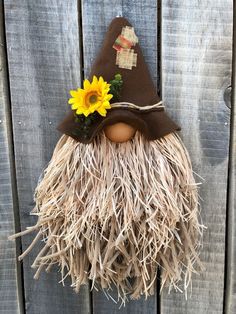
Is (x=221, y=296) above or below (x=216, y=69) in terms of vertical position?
below

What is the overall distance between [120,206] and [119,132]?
0.16 m

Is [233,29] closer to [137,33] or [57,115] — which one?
[137,33]

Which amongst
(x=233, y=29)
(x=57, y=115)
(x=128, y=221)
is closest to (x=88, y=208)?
(x=128, y=221)

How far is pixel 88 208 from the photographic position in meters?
0.96

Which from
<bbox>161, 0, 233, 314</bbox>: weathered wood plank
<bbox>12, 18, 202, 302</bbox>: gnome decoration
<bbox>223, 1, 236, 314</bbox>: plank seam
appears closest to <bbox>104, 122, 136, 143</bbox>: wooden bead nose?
<bbox>12, 18, 202, 302</bbox>: gnome decoration

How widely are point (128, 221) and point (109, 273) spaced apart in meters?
0.14

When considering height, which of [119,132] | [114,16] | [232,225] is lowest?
[232,225]

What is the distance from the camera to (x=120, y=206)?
37.8 inches

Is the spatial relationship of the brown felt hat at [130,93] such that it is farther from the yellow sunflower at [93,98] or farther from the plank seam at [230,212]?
the plank seam at [230,212]

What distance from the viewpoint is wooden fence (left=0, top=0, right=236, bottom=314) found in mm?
1012

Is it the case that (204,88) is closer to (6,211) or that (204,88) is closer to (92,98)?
(92,98)

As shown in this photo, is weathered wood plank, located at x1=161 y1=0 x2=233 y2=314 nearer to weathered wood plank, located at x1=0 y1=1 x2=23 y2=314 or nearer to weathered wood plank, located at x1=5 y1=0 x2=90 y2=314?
weathered wood plank, located at x1=5 y1=0 x2=90 y2=314

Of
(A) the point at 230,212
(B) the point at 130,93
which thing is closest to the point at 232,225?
(A) the point at 230,212

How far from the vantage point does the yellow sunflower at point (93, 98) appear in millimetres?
903
